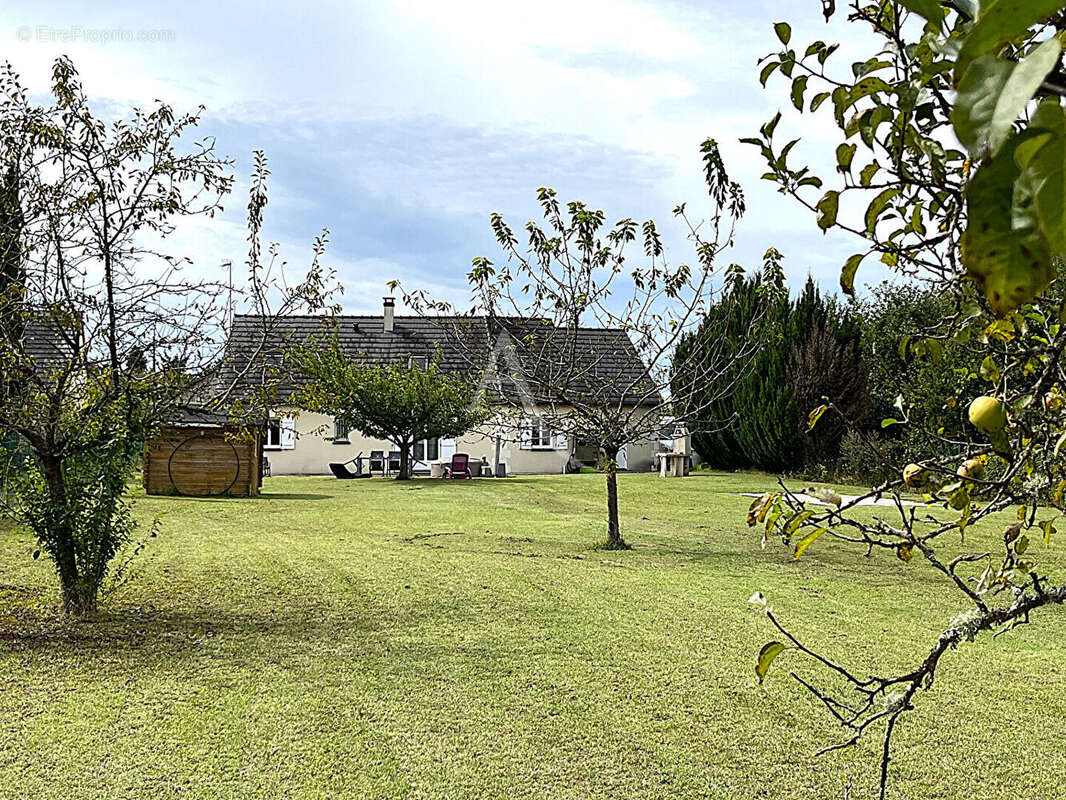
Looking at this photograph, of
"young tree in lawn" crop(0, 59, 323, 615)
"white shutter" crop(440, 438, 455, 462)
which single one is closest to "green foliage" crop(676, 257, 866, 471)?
"white shutter" crop(440, 438, 455, 462)

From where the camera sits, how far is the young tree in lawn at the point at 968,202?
1.27ft

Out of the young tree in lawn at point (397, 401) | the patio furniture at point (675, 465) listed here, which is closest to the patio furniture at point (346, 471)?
the young tree in lawn at point (397, 401)

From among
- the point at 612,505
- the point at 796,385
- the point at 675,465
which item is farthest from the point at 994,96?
the point at 675,465

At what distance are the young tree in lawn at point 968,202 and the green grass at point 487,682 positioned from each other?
5.05 feet

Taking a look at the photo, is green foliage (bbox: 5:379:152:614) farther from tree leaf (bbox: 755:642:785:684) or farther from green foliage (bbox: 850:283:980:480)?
green foliage (bbox: 850:283:980:480)

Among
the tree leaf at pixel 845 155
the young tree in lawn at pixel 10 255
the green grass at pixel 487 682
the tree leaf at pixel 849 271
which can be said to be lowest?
the green grass at pixel 487 682

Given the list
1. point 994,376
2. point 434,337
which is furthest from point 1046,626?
point 434,337

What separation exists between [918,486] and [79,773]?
3553 millimetres

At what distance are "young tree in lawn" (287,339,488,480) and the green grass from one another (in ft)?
40.4

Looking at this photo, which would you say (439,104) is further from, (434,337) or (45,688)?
(434,337)

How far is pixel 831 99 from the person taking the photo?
5.05 ft

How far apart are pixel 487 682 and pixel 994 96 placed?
500cm

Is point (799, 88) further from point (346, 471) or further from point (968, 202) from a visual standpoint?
point (346, 471)

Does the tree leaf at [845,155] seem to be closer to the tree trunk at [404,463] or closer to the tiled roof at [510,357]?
the tiled roof at [510,357]
